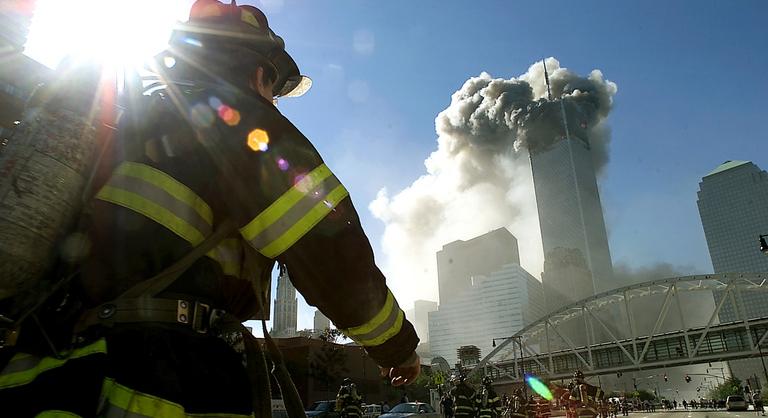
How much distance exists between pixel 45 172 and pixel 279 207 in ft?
2.10

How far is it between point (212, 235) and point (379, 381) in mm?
66408

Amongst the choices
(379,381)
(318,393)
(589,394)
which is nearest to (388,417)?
(589,394)

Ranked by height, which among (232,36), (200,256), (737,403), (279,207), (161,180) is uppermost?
(232,36)

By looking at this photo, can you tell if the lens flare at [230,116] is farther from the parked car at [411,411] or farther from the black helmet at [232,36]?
the parked car at [411,411]

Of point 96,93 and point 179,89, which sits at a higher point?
point 179,89

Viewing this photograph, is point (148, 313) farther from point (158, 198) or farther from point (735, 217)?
point (735, 217)

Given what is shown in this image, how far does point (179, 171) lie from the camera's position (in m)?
1.62

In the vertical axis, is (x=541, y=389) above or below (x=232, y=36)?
below

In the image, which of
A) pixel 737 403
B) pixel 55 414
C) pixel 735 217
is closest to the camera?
pixel 55 414

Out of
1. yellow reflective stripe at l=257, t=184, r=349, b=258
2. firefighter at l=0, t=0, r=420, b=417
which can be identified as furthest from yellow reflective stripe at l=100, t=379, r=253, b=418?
yellow reflective stripe at l=257, t=184, r=349, b=258

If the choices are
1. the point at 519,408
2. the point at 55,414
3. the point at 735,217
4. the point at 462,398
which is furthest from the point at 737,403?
the point at 735,217

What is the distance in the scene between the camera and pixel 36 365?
133 centimetres

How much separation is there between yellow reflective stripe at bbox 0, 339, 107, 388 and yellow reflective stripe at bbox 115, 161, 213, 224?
462mm

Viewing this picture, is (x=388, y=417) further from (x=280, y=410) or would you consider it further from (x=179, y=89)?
(x=179, y=89)
